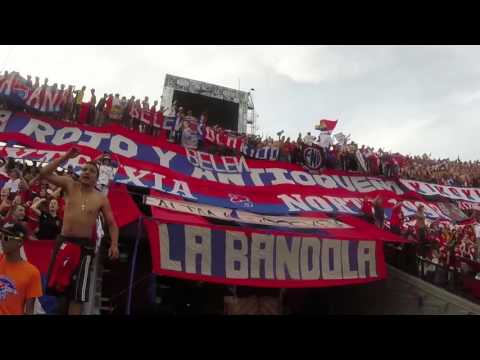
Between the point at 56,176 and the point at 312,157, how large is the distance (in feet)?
33.7

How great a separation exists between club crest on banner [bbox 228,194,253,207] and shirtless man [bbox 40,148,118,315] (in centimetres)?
558

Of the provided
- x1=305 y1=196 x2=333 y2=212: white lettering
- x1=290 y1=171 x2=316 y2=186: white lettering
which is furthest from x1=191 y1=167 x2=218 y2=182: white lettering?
x1=290 y1=171 x2=316 y2=186: white lettering

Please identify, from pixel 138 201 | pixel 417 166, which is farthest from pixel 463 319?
pixel 417 166

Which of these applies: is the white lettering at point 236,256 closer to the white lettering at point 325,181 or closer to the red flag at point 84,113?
the white lettering at point 325,181

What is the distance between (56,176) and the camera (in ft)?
15.0

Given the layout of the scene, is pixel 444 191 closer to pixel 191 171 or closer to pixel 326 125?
pixel 326 125

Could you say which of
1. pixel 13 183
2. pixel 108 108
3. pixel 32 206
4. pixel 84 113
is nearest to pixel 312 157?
pixel 108 108

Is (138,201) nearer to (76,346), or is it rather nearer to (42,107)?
(42,107)

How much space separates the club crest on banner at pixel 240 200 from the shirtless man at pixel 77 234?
5.58 meters

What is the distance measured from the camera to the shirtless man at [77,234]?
4.53 m

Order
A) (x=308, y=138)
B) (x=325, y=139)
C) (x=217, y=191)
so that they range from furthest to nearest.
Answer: (x=325, y=139), (x=308, y=138), (x=217, y=191)

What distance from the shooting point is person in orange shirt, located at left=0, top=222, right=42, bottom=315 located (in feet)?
12.6

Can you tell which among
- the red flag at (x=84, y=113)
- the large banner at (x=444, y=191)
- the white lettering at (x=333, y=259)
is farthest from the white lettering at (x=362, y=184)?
the red flag at (x=84, y=113)

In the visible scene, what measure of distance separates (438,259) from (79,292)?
33.1ft
